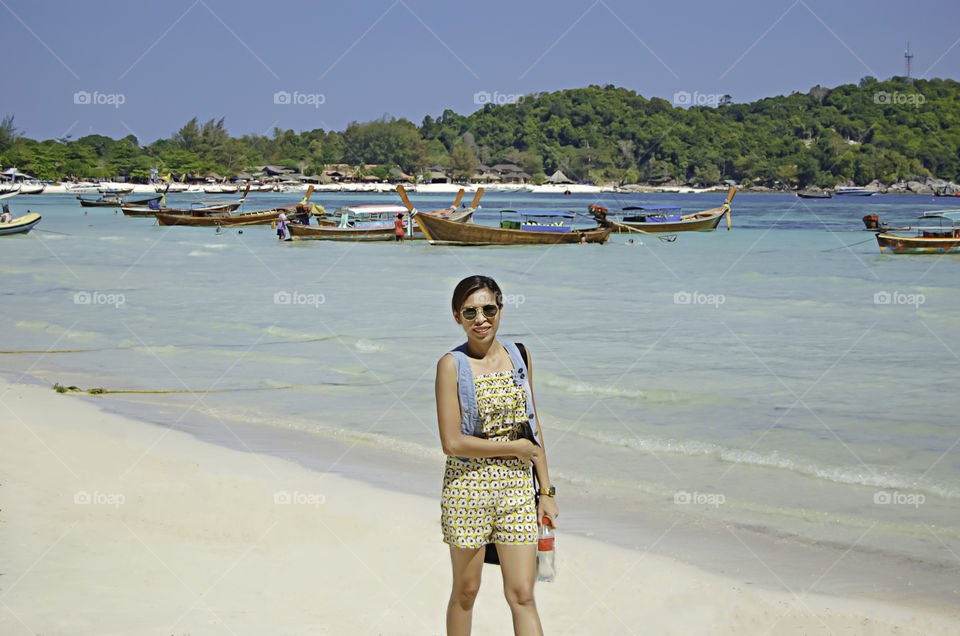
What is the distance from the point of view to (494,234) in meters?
43.3

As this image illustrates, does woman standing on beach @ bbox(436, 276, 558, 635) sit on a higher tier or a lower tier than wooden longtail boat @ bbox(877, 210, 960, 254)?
lower

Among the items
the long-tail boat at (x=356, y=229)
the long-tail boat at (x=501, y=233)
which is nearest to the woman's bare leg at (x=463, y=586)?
the long-tail boat at (x=501, y=233)

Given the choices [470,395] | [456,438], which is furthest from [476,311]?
[456,438]

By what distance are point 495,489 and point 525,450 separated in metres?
0.18

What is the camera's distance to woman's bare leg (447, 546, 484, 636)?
11.3ft

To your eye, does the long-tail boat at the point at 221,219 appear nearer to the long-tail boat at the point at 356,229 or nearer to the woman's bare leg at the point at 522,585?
the long-tail boat at the point at 356,229

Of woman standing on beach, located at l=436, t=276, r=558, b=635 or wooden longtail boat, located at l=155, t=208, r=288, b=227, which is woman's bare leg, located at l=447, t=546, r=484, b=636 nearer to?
woman standing on beach, located at l=436, t=276, r=558, b=635

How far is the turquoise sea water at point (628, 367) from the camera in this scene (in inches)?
286

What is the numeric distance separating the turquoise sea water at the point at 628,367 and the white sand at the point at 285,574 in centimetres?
142

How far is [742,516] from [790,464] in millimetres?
1675

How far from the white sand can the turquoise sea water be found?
142 centimetres

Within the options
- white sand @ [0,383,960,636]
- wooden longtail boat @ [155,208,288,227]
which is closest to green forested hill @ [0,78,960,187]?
wooden longtail boat @ [155,208,288,227]

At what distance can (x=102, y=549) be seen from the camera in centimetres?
518

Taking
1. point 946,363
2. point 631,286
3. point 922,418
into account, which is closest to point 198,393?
point 922,418
